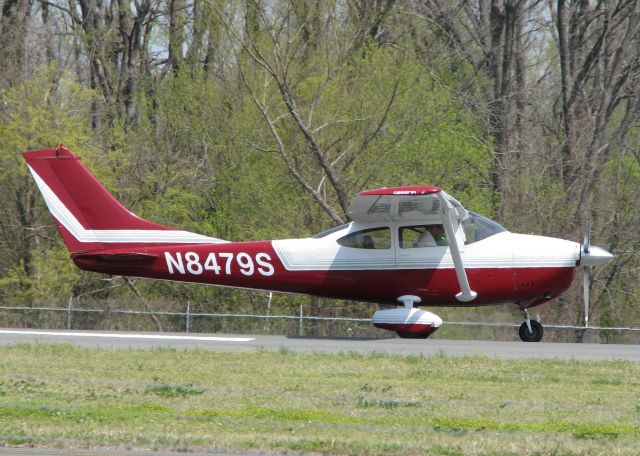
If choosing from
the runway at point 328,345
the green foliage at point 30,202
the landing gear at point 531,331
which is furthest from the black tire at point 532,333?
the green foliage at point 30,202

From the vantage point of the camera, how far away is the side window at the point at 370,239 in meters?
17.2

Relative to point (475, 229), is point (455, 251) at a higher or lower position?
lower

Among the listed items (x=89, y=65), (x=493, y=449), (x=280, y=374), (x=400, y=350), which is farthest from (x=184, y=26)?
(x=493, y=449)

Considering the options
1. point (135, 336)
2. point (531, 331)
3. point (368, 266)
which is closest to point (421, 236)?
point (368, 266)

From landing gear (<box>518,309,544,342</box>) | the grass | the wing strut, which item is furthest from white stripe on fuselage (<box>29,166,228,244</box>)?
landing gear (<box>518,309,544,342</box>)

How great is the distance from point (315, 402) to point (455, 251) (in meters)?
6.98

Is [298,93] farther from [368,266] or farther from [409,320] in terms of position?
[409,320]

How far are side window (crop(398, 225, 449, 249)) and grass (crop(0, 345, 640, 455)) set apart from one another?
3900 mm

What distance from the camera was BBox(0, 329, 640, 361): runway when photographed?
47.4ft

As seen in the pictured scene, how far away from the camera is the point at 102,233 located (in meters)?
17.9

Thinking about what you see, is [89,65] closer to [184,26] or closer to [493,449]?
[184,26]

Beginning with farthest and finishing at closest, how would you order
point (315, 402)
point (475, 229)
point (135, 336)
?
1. point (475, 229)
2. point (135, 336)
3. point (315, 402)

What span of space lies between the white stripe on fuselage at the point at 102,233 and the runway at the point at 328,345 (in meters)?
1.66

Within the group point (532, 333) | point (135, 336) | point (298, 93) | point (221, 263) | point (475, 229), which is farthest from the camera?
point (298, 93)
